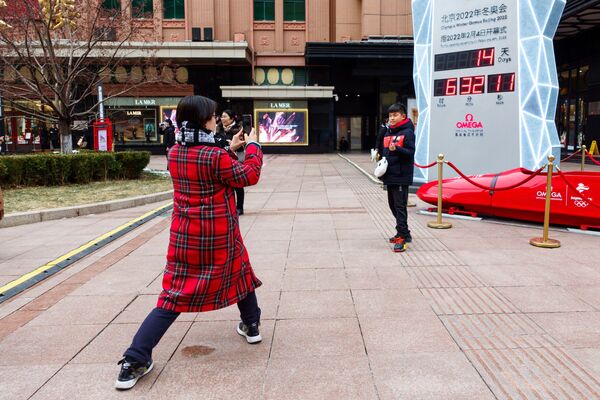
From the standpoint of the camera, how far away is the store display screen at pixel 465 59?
35.3 feet

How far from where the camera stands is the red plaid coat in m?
3.18

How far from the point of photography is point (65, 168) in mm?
13391

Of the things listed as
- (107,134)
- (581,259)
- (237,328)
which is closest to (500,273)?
(581,259)

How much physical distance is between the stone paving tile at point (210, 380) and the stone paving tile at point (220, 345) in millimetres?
65

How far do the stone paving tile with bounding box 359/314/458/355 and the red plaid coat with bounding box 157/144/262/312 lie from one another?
1.20 meters

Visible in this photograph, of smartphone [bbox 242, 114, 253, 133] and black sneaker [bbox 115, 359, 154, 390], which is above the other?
smartphone [bbox 242, 114, 253, 133]

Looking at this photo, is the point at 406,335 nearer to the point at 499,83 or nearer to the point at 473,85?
the point at 499,83

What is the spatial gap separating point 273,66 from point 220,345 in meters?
30.8

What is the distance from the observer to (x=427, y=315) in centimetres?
427

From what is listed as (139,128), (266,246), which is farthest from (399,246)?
(139,128)

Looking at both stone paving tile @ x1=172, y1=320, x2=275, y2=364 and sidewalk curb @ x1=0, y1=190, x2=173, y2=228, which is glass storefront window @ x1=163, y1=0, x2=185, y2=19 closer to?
sidewalk curb @ x1=0, y1=190, x2=173, y2=228

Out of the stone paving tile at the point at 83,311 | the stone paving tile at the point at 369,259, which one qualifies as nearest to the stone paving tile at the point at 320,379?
the stone paving tile at the point at 83,311

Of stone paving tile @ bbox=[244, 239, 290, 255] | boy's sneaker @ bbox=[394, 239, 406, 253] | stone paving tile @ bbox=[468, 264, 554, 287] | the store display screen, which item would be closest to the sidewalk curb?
stone paving tile @ bbox=[244, 239, 290, 255]

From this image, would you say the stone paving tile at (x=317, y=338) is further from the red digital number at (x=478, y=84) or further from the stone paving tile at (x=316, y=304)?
the red digital number at (x=478, y=84)
